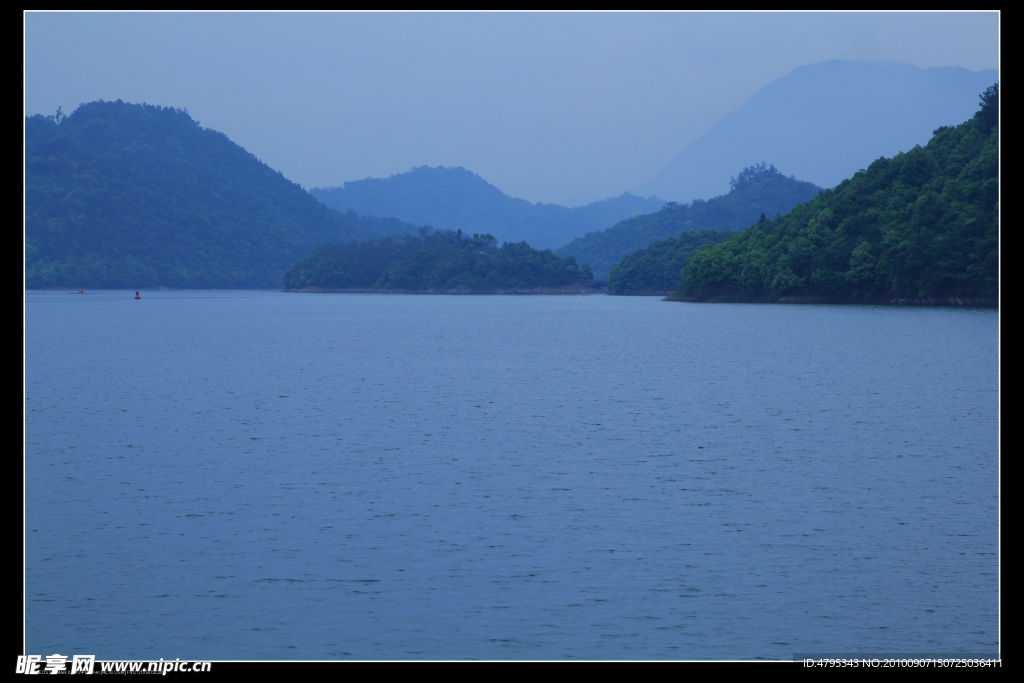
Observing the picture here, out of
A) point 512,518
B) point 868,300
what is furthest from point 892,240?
point 512,518

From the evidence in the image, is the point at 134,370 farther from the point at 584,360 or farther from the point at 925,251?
the point at 925,251

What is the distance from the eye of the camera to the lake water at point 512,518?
41.7ft

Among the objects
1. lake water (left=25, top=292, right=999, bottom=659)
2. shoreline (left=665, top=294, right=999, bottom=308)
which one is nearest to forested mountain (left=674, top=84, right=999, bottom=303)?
shoreline (left=665, top=294, right=999, bottom=308)

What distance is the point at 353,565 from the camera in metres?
15.2

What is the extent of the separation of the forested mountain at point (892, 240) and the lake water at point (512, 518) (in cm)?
7636

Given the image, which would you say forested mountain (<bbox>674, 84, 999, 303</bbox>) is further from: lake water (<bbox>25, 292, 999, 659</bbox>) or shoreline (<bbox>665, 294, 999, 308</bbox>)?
lake water (<bbox>25, 292, 999, 659</bbox>)

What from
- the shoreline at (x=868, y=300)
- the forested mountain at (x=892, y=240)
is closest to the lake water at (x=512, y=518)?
the shoreline at (x=868, y=300)

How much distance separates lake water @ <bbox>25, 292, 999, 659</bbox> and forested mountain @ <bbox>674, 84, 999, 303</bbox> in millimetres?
76356

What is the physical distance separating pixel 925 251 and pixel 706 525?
10690 centimetres

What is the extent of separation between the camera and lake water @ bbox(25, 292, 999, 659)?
1271 cm

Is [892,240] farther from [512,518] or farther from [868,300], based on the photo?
[512,518]

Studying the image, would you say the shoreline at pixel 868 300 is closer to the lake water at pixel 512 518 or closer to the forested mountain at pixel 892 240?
the forested mountain at pixel 892 240

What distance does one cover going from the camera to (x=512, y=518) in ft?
59.1

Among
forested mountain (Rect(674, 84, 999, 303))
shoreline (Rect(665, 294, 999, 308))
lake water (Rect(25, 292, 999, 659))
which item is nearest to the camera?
lake water (Rect(25, 292, 999, 659))
